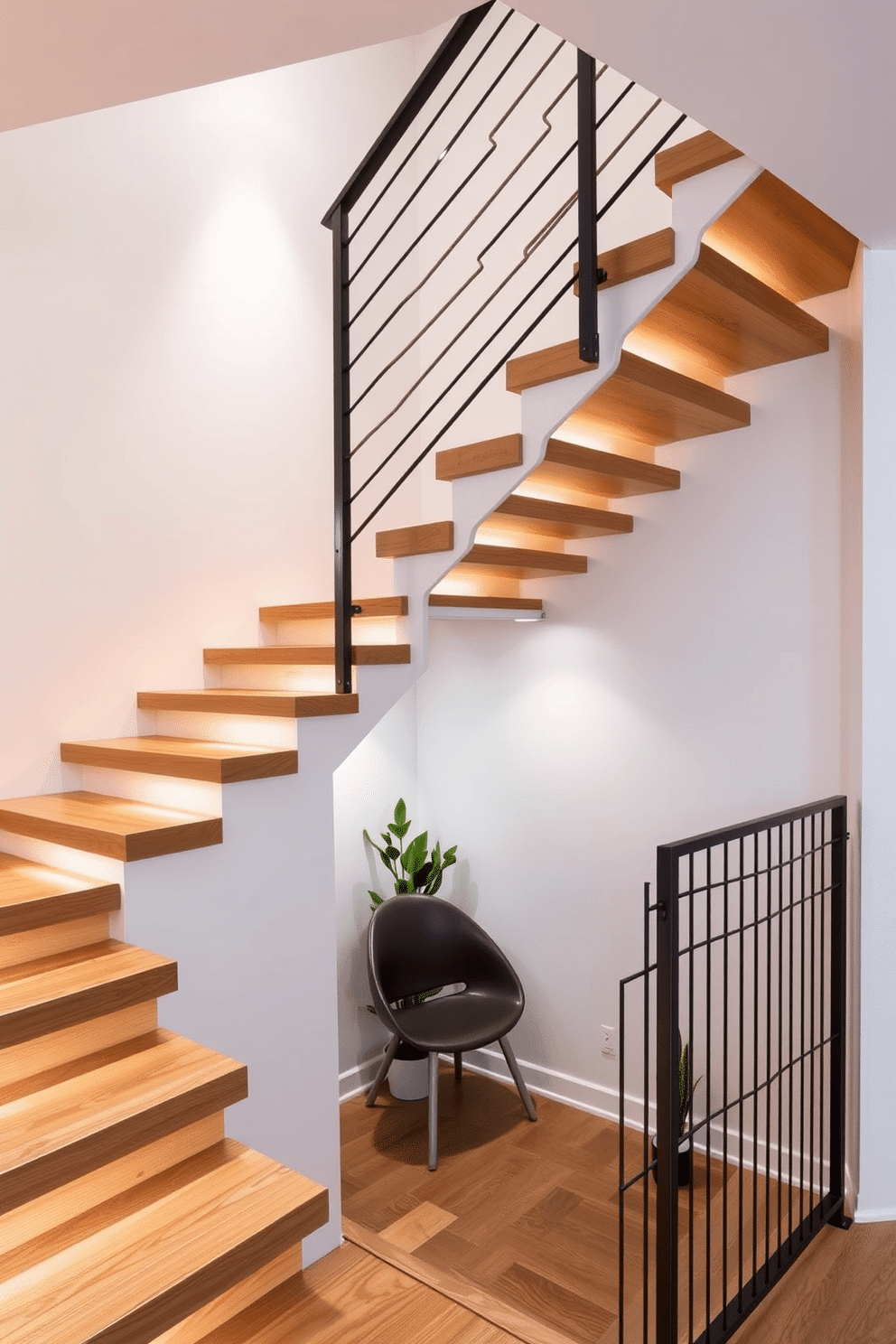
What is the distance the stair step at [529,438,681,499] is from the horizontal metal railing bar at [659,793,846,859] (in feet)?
3.68

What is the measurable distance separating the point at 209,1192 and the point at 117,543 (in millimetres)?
2099

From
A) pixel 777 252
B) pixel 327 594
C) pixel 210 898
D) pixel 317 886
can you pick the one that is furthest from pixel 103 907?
pixel 777 252

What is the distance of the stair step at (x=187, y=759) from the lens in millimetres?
2432

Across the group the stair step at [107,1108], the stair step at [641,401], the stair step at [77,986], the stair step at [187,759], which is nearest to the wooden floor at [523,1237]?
the stair step at [107,1108]

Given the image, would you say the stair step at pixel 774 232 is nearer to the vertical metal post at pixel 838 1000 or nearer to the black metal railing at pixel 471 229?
the black metal railing at pixel 471 229

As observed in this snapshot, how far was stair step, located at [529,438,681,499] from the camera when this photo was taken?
2.67 m

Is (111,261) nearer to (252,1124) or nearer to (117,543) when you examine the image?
(117,543)

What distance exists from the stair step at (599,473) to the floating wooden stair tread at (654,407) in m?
0.12

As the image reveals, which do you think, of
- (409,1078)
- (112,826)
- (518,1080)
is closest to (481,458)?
(112,826)

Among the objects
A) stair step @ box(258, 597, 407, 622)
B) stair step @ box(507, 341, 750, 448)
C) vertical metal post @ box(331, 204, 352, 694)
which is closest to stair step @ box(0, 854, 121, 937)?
vertical metal post @ box(331, 204, 352, 694)

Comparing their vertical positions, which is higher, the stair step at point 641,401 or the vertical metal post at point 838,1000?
the stair step at point 641,401

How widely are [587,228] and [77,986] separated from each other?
215 centimetres

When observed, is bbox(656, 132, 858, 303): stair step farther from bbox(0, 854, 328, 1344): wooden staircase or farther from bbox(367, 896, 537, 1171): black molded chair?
bbox(367, 896, 537, 1171): black molded chair

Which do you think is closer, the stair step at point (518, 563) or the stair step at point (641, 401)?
the stair step at point (641, 401)
